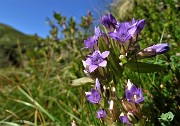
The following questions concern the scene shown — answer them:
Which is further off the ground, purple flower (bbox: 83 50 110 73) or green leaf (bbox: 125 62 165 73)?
purple flower (bbox: 83 50 110 73)

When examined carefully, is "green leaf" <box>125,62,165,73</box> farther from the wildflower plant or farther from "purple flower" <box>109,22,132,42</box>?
"purple flower" <box>109,22,132,42</box>

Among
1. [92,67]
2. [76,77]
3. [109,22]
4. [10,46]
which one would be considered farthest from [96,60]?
[10,46]

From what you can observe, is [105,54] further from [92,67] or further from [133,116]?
[133,116]

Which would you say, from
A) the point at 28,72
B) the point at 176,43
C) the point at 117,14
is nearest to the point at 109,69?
the point at 176,43

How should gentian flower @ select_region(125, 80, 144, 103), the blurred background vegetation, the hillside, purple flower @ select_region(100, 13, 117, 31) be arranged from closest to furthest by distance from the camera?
gentian flower @ select_region(125, 80, 144, 103), purple flower @ select_region(100, 13, 117, 31), the blurred background vegetation, the hillside

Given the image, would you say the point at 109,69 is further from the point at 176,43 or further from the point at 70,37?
the point at 70,37

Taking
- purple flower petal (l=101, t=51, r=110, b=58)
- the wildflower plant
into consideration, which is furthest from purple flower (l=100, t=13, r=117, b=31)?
purple flower petal (l=101, t=51, r=110, b=58)

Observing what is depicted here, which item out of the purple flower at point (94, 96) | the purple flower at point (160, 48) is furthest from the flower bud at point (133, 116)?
the purple flower at point (160, 48)
